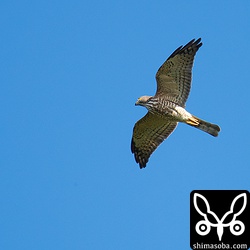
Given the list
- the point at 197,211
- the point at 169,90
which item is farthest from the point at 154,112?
the point at 197,211

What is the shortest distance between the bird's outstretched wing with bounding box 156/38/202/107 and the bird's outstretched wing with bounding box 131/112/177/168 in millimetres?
735

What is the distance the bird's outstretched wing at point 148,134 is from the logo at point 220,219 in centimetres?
534

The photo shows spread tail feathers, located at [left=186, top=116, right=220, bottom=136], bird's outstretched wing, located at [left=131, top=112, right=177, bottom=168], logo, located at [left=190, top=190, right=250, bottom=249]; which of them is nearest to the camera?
logo, located at [left=190, top=190, right=250, bottom=249]

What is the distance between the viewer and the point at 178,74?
17406 millimetres

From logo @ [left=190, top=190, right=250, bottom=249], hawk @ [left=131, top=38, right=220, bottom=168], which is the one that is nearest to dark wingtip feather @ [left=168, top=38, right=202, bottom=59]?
hawk @ [left=131, top=38, right=220, bottom=168]

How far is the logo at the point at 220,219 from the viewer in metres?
12.4

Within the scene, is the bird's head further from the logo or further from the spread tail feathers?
the logo

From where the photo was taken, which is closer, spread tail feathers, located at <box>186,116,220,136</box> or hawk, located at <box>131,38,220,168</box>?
hawk, located at <box>131,38,220,168</box>

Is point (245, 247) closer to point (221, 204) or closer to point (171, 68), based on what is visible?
point (221, 204)

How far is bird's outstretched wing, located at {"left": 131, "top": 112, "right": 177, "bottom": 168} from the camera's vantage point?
18.3 metres

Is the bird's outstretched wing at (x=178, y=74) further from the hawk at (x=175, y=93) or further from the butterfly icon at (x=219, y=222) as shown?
the butterfly icon at (x=219, y=222)

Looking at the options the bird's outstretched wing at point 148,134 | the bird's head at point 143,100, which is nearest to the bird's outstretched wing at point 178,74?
the bird's head at point 143,100

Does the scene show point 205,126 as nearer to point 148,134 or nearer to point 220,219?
point 148,134

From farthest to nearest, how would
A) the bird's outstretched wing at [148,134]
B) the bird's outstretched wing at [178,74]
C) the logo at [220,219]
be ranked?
the bird's outstretched wing at [148,134], the bird's outstretched wing at [178,74], the logo at [220,219]
